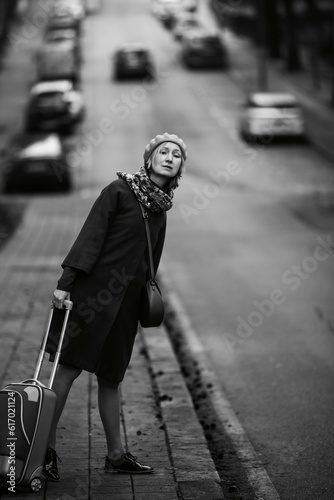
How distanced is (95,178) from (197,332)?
68.9ft

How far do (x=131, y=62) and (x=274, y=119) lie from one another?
18930 millimetres

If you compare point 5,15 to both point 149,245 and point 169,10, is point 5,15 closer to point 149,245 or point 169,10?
point 169,10

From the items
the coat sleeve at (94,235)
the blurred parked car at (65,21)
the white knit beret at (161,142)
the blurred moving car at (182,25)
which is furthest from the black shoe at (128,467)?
Answer: the blurred parked car at (65,21)

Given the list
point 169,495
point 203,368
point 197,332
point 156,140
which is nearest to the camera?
point 169,495

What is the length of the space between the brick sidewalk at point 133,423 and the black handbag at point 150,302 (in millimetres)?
857

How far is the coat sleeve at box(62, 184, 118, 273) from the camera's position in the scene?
6277 millimetres

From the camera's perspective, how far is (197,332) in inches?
492

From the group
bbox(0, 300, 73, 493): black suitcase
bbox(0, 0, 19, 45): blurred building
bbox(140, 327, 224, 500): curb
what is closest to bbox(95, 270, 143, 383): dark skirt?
bbox(0, 300, 73, 493): black suitcase

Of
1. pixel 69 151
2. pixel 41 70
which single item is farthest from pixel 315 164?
pixel 41 70

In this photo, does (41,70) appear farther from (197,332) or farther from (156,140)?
(156,140)

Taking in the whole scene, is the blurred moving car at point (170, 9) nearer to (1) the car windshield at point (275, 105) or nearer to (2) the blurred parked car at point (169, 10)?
(2) the blurred parked car at point (169, 10)

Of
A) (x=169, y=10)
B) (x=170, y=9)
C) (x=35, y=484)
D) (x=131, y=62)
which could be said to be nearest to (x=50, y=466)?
(x=35, y=484)

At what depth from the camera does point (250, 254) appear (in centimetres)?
1895

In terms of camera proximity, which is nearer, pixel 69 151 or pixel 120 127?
pixel 69 151
